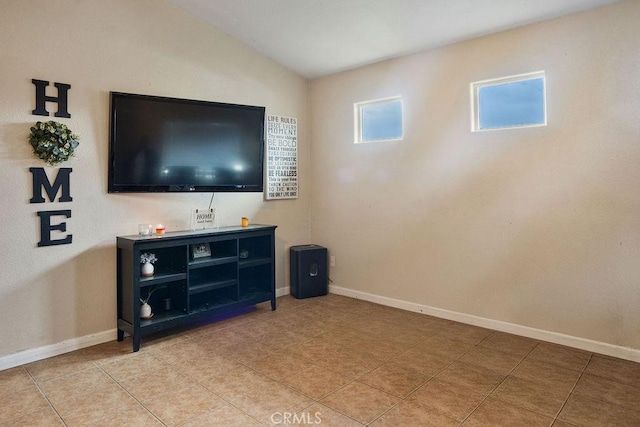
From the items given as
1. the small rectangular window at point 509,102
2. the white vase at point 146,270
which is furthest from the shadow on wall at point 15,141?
the small rectangular window at point 509,102

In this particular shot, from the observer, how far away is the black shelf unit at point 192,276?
2947 millimetres

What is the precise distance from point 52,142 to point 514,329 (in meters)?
3.78

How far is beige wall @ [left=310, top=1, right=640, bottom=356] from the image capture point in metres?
2.76

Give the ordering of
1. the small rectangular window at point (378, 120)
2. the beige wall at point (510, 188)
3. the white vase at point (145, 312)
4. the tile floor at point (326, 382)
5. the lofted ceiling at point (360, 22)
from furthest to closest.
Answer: the small rectangular window at point (378, 120) → the white vase at point (145, 312) → the lofted ceiling at point (360, 22) → the beige wall at point (510, 188) → the tile floor at point (326, 382)

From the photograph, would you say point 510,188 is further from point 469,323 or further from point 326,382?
point 326,382

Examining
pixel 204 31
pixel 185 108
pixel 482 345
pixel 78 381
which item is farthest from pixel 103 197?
pixel 482 345

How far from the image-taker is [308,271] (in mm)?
4324

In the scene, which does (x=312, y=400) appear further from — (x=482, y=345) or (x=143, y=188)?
(x=143, y=188)

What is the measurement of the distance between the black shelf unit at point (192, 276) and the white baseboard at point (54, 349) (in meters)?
0.13

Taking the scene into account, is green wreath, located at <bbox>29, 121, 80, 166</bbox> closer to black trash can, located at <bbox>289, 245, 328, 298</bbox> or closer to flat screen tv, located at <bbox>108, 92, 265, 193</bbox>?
flat screen tv, located at <bbox>108, 92, 265, 193</bbox>

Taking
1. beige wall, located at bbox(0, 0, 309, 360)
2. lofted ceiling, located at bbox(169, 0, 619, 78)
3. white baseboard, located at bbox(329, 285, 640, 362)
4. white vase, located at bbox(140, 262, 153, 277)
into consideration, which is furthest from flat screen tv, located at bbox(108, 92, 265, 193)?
white baseboard, located at bbox(329, 285, 640, 362)

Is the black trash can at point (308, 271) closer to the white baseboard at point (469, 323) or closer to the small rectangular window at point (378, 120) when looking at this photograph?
the white baseboard at point (469, 323)

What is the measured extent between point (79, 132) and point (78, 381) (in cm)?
174

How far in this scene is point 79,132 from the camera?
292cm
